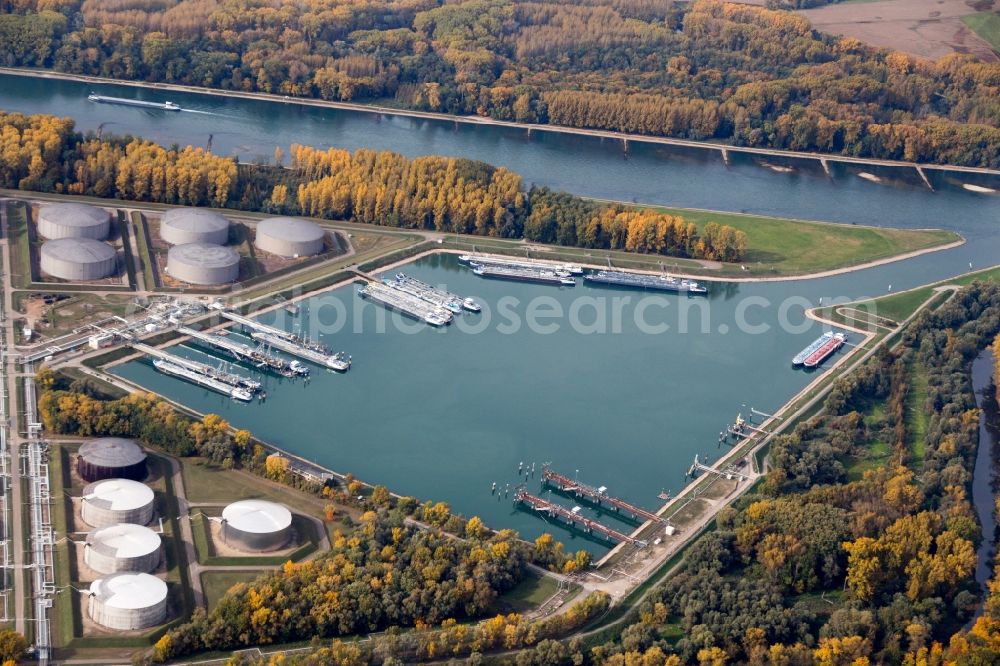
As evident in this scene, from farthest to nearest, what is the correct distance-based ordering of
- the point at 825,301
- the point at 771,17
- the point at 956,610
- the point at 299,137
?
the point at 771,17 < the point at 299,137 < the point at 825,301 < the point at 956,610

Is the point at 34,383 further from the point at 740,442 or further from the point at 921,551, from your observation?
the point at 921,551

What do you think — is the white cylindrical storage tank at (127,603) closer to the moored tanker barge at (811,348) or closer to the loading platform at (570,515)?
the loading platform at (570,515)

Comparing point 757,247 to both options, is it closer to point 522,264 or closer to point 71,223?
point 522,264

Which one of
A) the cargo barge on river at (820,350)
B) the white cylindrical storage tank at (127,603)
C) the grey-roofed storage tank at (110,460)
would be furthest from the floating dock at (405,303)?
the white cylindrical storage tank at (127,603)

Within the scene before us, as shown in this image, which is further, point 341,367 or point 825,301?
point 825,301

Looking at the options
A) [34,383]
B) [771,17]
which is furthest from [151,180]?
[771,17]

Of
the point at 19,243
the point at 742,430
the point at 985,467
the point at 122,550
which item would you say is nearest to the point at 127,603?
the point at 122,550
